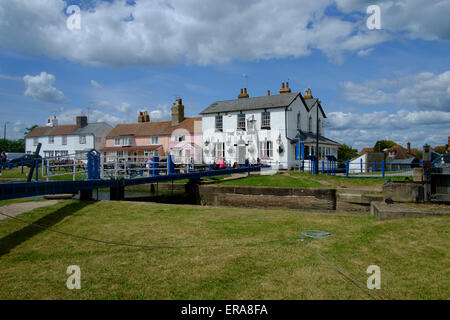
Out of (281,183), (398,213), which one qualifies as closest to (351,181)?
(281,183)

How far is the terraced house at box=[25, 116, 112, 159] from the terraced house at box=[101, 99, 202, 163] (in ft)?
9.48

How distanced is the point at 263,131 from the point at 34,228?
23.9 meters

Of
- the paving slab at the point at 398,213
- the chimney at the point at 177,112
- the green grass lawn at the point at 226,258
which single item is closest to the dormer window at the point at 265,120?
the chimney at the point at 177,112

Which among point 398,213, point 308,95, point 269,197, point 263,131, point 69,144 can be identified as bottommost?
point 269,197

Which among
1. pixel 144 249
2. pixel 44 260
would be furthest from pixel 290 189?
pixel 44 260

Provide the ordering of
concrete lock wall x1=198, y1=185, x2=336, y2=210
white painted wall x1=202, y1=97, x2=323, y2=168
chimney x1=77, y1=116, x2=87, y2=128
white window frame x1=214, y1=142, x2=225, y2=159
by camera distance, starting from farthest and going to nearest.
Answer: chimney x1=77, y1=116, x2=87, y2=128, white window frame x1=214, y1=142, x2=225, y2=159, white painted wall x1=202, y1=97, x2=323, y2=168, concrete lock wall x1=198, y1=185, x2=336, y2=210

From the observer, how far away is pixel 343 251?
5840mm

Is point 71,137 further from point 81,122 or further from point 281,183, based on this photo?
point 281,183

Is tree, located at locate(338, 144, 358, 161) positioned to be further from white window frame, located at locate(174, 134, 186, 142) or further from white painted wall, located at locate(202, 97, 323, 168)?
white window frame, located at locate(174, 134, 186, 142)

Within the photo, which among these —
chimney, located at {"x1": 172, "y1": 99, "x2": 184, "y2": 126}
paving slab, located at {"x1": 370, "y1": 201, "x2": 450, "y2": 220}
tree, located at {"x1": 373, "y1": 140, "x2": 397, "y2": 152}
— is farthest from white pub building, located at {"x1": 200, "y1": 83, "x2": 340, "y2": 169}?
tree, located at {"x1": 373, "y1": 140, "x2": 397, "y2": 152}

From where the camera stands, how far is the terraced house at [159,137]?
130ft

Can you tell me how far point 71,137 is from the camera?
168 ft

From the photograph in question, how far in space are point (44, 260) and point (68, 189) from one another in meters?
6.07

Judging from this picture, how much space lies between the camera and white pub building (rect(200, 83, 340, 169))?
2931 centimetres
